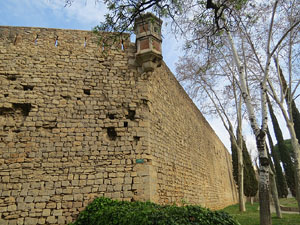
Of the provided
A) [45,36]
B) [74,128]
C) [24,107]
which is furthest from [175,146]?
[45,36]

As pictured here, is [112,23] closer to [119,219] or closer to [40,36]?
[40,36]

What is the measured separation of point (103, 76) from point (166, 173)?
12.4 feet

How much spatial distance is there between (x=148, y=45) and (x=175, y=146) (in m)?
4.04

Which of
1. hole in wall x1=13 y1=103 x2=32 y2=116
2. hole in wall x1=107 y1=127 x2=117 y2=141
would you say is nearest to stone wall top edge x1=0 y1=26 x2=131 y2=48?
hole in wall x1=13 y1=103 x2=32 y2=116

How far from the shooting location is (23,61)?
695 centimetres

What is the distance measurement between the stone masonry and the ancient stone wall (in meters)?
0.07

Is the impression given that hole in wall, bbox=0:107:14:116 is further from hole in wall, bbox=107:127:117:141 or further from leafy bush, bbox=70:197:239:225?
leafy bush, bbox=70:197:239:225

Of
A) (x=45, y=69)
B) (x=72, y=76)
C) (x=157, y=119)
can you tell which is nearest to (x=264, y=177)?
(x=157, y=119)

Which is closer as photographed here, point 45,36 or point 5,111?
point 5,111

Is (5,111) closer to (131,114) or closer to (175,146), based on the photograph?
(131,114)

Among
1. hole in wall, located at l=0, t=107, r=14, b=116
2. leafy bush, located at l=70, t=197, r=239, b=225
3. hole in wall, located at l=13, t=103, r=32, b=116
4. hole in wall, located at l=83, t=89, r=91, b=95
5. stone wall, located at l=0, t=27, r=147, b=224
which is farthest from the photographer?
hole in wall, located at l=83, t=89, r=91, b=95

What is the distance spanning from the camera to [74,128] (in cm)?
647

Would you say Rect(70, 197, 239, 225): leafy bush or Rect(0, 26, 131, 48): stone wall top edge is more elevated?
Rect(0, 26, 131, 48): stone wall top edge

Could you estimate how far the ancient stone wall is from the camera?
7305 mm
